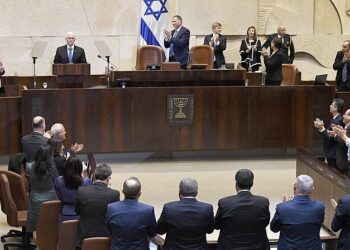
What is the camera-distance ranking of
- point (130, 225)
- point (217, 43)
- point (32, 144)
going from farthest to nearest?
1. point (217, 43)
2. point (32, 144)
3. point (130, 225)

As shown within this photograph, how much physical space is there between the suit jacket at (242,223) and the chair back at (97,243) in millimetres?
865

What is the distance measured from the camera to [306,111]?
1164 cm

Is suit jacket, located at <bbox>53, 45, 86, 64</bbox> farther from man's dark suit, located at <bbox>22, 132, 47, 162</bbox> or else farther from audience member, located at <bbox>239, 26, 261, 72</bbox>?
man's dark suit, located at <bbox>22, 132, 47, 162</bbox>

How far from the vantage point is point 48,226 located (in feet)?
21.9

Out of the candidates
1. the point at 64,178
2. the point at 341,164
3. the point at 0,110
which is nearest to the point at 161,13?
the point at 0,110

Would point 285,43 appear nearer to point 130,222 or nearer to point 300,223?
point 300,223

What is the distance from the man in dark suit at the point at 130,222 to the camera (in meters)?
5.62

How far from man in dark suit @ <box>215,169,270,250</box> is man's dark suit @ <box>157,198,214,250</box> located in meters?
0.12

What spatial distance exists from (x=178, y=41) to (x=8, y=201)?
640 centimetres

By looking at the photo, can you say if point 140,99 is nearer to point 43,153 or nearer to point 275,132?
point 275,132

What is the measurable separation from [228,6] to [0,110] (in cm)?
683

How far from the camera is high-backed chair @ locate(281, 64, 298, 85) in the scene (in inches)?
485

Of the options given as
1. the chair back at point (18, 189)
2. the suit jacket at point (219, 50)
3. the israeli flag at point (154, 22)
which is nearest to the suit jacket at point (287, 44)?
the suit jacket at point (219, 50)

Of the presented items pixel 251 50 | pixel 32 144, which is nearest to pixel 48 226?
pixel 32 144
